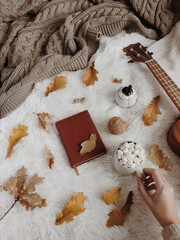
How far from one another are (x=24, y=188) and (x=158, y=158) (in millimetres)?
516

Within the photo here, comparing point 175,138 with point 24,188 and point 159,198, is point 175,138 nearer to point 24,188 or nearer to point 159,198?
point 159,198

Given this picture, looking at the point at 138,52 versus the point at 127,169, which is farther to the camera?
the point at 138,52

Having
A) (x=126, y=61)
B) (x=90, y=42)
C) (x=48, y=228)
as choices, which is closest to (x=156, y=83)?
(x=126, y=61)

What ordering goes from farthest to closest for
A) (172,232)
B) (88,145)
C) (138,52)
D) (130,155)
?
(138,52) → (88,145) → (130,155) → (172,232)

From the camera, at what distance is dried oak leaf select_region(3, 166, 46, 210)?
2.33 ft

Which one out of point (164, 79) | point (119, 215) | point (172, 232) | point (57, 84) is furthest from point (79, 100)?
point (172, 232)

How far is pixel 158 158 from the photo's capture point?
750 mm

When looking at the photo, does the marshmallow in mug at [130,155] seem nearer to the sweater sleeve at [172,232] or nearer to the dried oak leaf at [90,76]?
the sweater sleeve at [172,232]

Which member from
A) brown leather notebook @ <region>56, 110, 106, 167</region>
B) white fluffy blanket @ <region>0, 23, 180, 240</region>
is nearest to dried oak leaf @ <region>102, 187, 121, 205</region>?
white fluffy blanket @ <region>0, 23, 180, 240</region>

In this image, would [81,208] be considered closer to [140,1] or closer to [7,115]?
[7,115]

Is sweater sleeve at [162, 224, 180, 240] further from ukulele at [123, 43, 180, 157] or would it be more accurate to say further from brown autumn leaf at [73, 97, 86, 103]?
brown autumn leaf at [73, 97, 86, 103]

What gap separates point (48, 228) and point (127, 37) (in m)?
0.89

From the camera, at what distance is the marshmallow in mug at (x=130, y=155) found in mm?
665

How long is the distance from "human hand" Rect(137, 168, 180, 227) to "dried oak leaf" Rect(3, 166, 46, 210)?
37 cm
